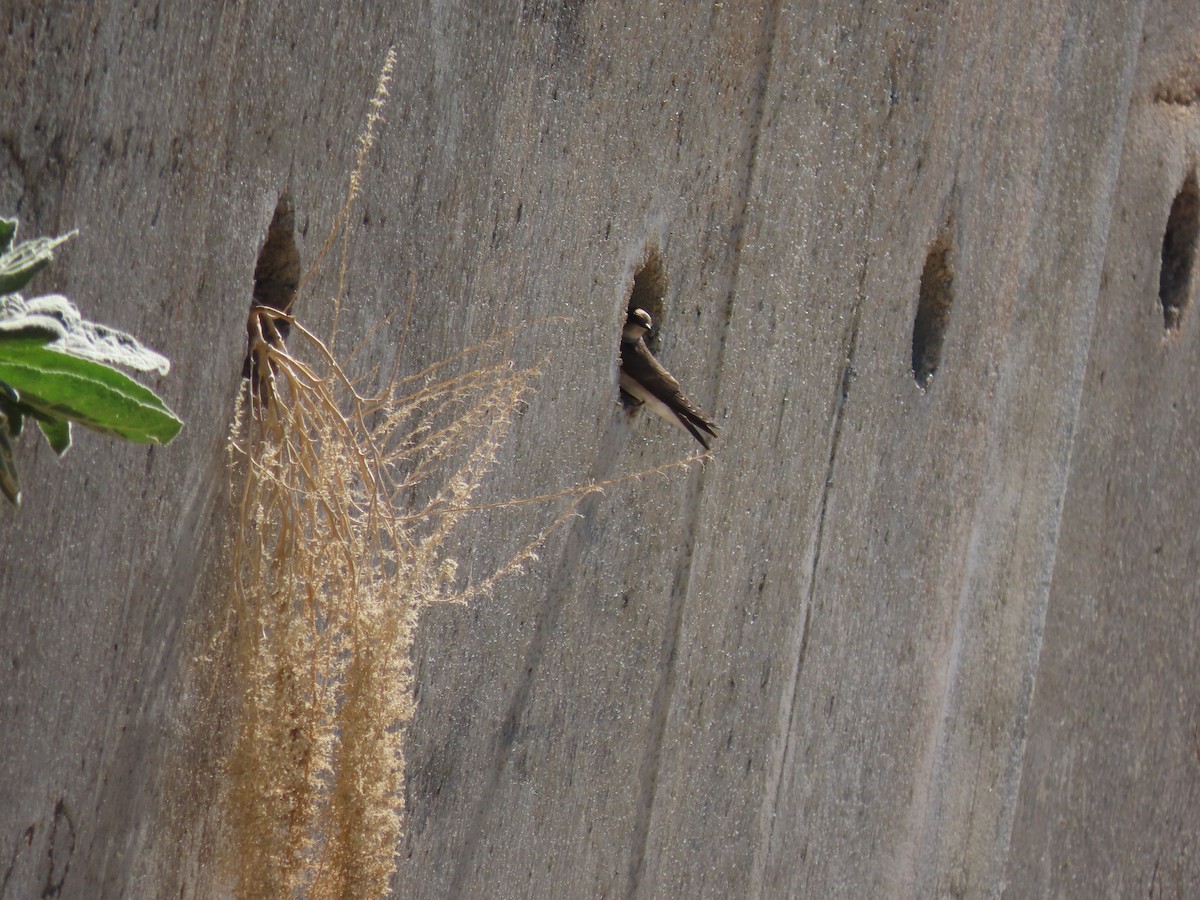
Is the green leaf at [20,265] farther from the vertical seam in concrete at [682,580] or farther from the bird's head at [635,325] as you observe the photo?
the vertical seam in concrete at [682,580]

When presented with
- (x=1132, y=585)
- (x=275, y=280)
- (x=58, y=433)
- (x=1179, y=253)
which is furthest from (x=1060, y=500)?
(x=58, y=433)

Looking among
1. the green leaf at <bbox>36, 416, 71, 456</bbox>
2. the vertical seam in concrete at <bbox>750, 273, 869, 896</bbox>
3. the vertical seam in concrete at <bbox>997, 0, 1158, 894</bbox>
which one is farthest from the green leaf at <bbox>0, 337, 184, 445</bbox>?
the vertical seam in concrete at <bbox>997, 0, 1158, 894</bbox>

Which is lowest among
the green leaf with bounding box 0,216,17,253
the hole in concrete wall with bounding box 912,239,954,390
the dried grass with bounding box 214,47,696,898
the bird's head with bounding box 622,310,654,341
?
the dried grass with bounding box 214,47,696,898

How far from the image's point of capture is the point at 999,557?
3.27 metres

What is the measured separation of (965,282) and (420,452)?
143 centimetres

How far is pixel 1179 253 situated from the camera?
3943mm

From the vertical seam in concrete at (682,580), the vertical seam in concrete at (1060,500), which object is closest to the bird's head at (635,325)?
the vertical seam in concrete at (682,580)

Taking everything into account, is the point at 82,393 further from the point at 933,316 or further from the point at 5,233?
the point at 933,316

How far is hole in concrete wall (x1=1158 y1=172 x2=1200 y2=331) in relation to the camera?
12.8 ft

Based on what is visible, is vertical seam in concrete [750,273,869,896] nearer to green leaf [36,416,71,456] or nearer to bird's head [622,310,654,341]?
bird's head [622,310,654,341]

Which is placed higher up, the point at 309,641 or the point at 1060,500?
the point at 1060,500

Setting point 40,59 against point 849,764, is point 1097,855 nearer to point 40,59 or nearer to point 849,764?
point 849,764

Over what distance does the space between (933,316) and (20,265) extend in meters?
2.18

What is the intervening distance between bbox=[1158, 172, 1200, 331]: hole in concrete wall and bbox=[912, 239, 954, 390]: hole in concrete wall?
114 cm
